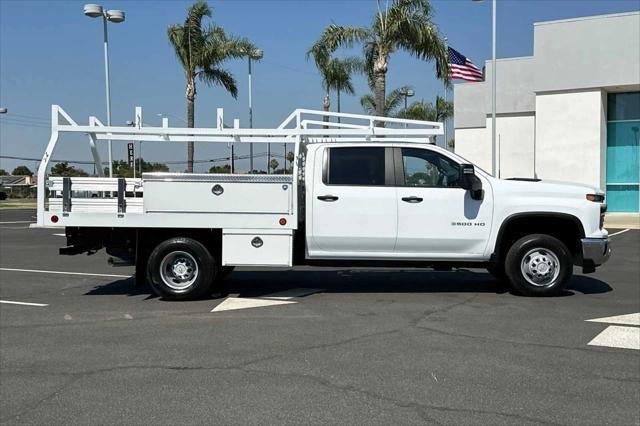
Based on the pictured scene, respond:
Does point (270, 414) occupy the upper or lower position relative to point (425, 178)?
lower

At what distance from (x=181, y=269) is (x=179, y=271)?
0.13ft

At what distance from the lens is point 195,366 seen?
5219 mm

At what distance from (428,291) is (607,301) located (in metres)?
2.38

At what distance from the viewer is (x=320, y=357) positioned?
5.46m

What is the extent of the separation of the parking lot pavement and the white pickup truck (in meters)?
0.55

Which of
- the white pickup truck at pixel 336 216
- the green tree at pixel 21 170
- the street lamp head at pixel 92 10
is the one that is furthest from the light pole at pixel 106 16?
the green tree at pixel 21 170

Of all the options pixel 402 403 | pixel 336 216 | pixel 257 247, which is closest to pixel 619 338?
pixel 402 403

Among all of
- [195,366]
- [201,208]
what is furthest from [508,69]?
[195,366]

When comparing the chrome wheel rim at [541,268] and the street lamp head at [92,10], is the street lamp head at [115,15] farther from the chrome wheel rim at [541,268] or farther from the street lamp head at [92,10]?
the chrome wheel rim at [541,268]

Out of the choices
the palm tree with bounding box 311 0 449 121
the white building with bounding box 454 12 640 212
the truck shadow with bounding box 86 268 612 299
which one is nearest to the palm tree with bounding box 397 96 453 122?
the white building with bounding box 454 12 640 212

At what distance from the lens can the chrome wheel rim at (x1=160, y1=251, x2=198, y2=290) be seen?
812 cm

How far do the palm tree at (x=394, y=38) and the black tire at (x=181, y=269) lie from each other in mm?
15103

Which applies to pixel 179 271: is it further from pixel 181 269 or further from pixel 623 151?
pixel 623 151

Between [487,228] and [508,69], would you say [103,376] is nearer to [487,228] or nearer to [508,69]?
[487,228]
